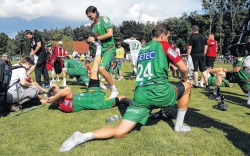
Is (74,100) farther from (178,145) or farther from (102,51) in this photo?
(178,145)

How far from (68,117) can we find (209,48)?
8404mm

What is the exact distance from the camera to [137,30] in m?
93.4

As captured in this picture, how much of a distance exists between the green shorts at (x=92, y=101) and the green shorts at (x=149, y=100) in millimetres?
2026

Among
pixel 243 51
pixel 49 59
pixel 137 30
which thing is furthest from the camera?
pixel 137 30

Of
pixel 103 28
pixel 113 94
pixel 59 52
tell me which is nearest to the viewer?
pixel 113 94

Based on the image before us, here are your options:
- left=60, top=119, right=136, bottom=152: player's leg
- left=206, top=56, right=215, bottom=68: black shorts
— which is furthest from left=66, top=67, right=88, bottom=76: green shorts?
left=60, top=119, right=136, bottom=152: player's leg

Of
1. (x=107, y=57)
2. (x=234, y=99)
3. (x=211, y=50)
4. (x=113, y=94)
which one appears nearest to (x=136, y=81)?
(x=113, y=94)

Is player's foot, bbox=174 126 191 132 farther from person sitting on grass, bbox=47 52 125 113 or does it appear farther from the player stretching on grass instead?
the player stretching on grass

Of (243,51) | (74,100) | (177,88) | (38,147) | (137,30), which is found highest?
(137,30)

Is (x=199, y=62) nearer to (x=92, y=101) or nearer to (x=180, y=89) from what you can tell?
(x=92, y=101)

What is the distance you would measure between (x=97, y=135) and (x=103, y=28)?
12.4ft

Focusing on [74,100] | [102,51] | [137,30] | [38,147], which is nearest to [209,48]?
[102,51]

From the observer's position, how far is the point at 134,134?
15.4ft

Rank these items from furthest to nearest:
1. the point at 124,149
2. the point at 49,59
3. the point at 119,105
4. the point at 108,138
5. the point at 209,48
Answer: the point at 49,59 < the point at 209,48 < the point at 119,105 < the point at 108,138 < the point at 124,149
